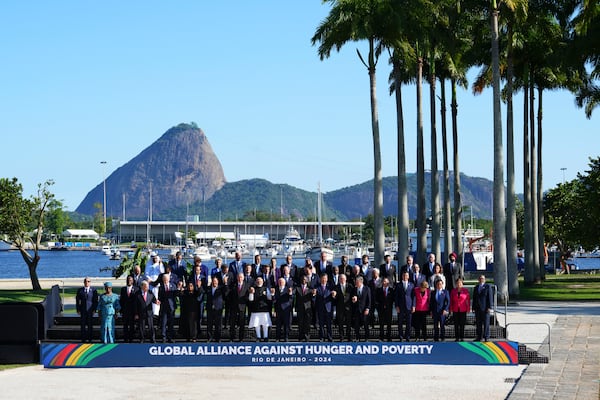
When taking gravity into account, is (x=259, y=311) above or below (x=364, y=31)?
below

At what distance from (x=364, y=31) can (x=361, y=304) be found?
19.6 meters

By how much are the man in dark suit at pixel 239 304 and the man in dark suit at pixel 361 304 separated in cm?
284

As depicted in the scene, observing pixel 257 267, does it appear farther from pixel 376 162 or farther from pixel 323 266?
pixel 376 162

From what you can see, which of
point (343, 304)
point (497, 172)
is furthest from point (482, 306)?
point (497, 172)

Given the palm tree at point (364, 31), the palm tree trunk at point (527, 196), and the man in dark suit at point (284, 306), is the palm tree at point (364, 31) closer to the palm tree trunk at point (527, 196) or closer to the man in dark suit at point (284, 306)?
the palm tree trunk at point (527, 196)

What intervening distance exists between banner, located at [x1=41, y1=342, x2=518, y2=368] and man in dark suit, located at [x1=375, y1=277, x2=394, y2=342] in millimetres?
1073

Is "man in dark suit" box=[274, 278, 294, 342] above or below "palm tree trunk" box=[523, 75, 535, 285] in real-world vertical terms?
below

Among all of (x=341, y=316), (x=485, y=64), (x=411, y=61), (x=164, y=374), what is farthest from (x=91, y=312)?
(x=485, y=64)

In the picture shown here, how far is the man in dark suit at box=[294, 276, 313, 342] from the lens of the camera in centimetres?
2388

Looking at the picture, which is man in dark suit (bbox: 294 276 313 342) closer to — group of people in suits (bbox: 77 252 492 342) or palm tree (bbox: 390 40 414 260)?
group of people in suits (bbox: 77 252 492 342)

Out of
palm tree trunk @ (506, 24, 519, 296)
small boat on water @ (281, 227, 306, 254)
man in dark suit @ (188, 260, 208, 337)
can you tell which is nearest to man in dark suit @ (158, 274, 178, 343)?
man in dark suit @ (188, 260, 208, 337)

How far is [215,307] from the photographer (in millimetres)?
23891

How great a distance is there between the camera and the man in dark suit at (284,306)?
2373 cm

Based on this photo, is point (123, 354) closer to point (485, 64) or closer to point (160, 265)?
point (160, 265)
